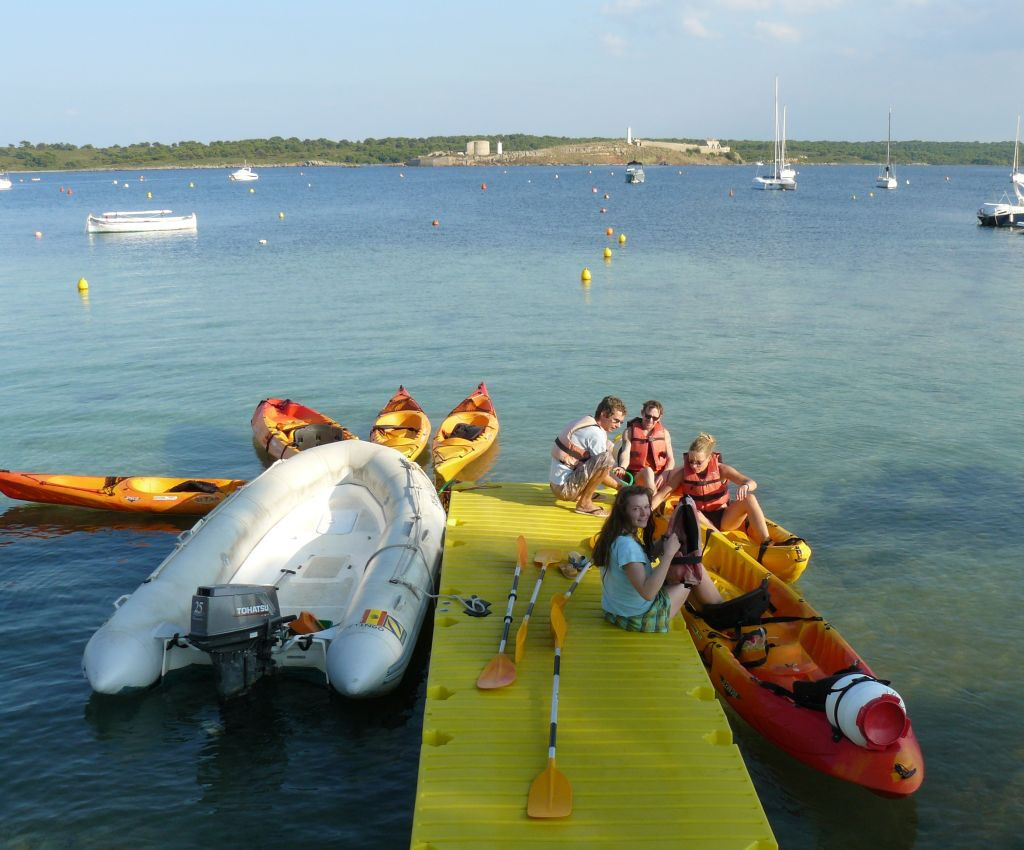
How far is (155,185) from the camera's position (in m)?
109

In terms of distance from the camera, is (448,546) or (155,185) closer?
(448,546)

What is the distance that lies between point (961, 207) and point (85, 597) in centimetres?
6768

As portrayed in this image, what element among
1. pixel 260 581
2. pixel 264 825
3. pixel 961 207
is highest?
pixel 961 207

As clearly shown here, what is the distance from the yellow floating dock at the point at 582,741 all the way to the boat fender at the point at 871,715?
83cm

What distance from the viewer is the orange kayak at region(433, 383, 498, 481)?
42.1ft

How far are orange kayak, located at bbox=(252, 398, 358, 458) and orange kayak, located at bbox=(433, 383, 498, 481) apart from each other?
125 cm

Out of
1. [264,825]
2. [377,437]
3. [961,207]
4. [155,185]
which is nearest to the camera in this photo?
[264,825]

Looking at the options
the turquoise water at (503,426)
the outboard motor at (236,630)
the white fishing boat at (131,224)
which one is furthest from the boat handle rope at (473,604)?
the white fishing boat at (131,224)

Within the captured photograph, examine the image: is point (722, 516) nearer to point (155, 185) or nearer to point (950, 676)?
point (950, 676)

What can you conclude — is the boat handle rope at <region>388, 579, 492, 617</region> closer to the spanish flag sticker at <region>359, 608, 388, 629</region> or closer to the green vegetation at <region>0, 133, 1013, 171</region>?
the spanish flag sticker at <region>359, 608, 388, 629</region>

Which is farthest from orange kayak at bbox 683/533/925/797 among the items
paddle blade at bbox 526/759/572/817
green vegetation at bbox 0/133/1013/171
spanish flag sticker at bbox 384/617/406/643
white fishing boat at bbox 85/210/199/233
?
green vegetation at bbox 0/133/1013/171

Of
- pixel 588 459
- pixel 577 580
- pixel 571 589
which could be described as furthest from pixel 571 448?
pixel 571 589

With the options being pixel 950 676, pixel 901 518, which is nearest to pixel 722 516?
pixel 950 676

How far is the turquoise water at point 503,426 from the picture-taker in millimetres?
6816
